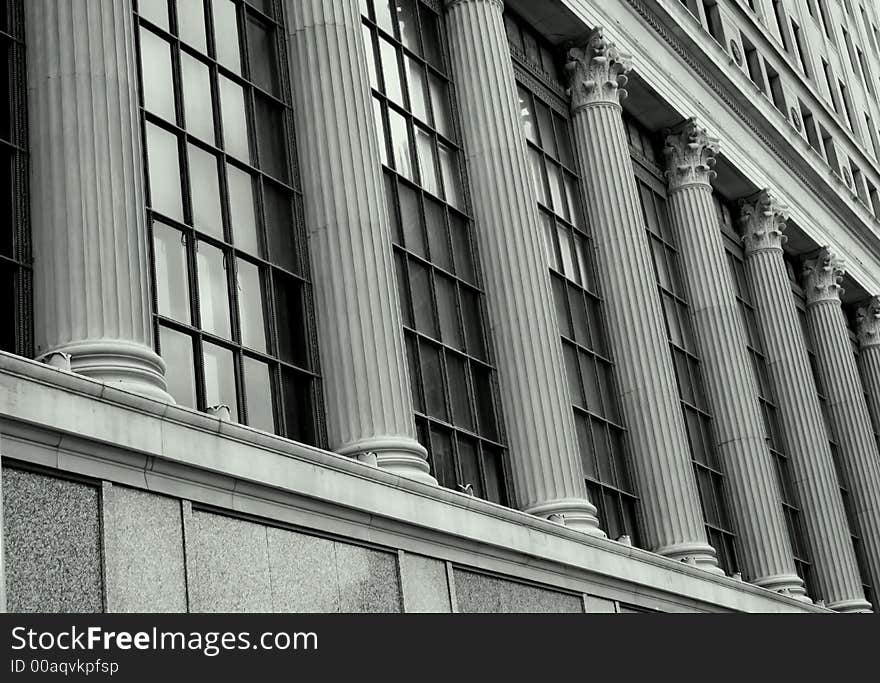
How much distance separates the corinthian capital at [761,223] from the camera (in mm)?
46312

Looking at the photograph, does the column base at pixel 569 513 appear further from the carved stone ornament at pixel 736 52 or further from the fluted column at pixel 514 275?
the carved stone ornament at pixel 736 52

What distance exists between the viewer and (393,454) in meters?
22.5

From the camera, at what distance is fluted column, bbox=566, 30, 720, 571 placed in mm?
32969

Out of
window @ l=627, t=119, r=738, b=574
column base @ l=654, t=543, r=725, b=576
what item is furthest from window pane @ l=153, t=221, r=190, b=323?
window @ l=627, t=119, r=738, b=574

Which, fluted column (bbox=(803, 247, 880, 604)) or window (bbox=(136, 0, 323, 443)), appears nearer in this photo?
window (bbox=(136, 0, 323, 443))

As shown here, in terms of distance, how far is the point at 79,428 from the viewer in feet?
52.7

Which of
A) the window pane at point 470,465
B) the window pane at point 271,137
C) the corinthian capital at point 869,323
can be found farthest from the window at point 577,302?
the corinthian capital at point 869,323

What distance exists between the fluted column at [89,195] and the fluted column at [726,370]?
2309 centimetres

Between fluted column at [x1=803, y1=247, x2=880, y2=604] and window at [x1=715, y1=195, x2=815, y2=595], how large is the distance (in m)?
5.35

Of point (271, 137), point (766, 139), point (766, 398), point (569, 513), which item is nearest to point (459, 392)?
point (569, 513)

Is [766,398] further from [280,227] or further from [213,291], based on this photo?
[213,291]

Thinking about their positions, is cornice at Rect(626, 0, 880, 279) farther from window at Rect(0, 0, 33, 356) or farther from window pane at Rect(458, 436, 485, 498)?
window at Rect(0, 0, 33, 356)

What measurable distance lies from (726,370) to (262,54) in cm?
1888
